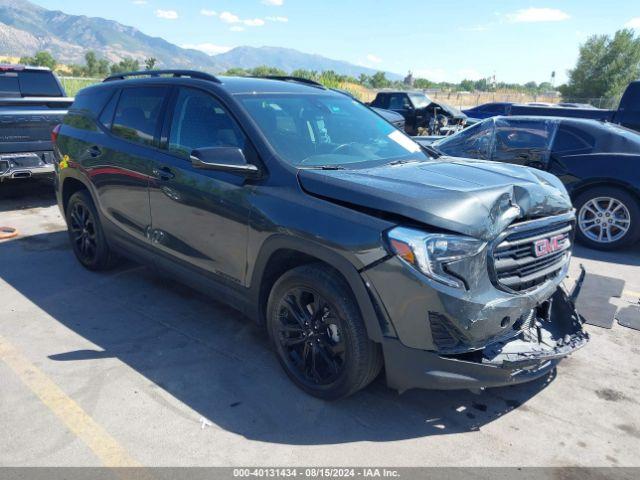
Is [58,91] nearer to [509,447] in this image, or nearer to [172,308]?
[172,308]

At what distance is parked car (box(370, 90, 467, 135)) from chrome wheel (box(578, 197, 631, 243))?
10633 mm

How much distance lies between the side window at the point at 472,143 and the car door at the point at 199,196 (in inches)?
182

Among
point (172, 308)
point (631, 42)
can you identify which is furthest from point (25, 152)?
point (631, 42)

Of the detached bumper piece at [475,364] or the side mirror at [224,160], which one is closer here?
the detached bumper piece at [475,364]

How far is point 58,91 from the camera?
8.91 m

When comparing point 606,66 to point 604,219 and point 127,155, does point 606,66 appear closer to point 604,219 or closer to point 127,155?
point 604,219

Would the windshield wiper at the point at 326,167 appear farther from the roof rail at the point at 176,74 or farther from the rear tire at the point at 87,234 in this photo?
the rear tire at the point at 87,234

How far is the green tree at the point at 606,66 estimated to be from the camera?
147ft

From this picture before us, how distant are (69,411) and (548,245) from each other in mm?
3029

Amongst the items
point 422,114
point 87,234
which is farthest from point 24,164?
point 422,114

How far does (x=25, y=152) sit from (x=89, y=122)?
3.10 metres

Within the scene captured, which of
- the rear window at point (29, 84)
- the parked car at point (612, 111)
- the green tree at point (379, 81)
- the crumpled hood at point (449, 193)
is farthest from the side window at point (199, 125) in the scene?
the green tree at point (379, 81)

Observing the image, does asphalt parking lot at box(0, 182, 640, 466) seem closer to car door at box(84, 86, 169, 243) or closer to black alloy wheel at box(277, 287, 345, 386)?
black alloy wheel at box(277, 287, 345, 386)

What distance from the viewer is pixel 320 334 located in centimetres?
311
